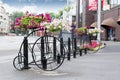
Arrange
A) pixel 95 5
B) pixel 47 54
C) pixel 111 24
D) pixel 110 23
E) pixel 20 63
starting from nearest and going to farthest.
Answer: pixel 20 63 → pixel 47 54 → pixel 95 5 → pixel 111 24 → pixel 110 23

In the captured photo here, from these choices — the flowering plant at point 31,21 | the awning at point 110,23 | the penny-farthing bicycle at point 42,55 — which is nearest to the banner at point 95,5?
the awning at point 110,23

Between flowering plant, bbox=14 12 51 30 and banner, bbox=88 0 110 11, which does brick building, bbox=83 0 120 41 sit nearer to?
banner, bbox=88 0 110 11

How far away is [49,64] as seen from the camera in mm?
12969

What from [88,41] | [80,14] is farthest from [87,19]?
[88,41]

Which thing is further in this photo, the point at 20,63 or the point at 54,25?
the point at 54,25

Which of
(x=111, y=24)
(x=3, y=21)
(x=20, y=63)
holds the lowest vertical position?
(x=20, y=63)

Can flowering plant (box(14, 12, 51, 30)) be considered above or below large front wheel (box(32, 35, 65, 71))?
above

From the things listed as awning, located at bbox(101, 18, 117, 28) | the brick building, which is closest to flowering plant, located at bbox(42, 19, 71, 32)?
the brick building

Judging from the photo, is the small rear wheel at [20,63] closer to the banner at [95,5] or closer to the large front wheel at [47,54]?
the large front wheel at [47,54]

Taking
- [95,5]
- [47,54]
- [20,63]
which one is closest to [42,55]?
[20,63]

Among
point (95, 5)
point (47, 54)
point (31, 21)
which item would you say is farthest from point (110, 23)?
point (31, 21)

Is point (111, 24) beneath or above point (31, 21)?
above

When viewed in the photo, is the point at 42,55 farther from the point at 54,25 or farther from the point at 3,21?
the point at 3,21

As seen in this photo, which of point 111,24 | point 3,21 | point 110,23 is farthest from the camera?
point 3,21
